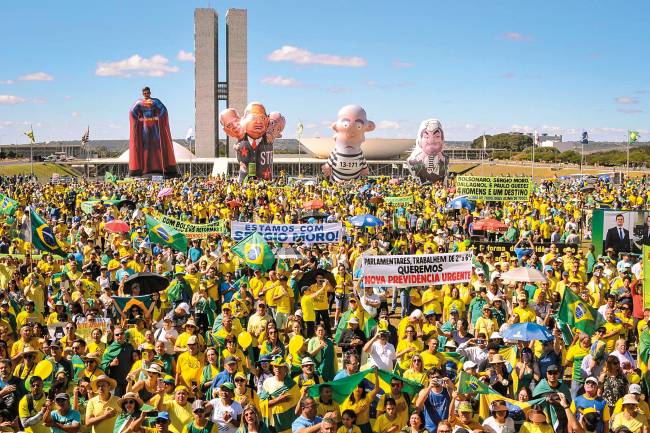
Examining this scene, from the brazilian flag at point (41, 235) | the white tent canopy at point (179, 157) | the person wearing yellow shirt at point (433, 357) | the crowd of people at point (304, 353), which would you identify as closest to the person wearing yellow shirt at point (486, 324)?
the crowd of people at point (304, 353)

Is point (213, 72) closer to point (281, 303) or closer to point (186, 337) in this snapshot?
point (281, 303)

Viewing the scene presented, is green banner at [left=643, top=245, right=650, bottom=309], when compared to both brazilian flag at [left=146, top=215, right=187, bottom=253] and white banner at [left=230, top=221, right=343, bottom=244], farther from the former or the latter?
brazilian flag at [left=146, top=215, right=187, bottom=253]

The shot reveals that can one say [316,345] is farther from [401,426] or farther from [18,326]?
[18,326]

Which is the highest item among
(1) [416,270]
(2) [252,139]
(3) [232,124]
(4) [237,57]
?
(4) [237,57]

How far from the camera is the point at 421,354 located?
7488 mm

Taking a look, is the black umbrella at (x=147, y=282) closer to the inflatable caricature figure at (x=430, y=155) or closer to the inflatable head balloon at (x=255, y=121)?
the inflatable caricature figure at (x=430, y=155)

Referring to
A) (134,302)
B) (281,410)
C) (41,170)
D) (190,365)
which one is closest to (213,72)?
(41,170)

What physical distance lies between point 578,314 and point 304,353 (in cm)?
347

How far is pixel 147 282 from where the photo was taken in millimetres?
10734

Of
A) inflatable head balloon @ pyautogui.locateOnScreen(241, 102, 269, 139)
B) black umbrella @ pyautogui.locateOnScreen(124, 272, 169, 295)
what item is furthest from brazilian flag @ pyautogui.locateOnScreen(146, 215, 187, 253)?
inflatable head balloon @ pyautogui.locateOnScreen(241, 102, 269, 139)

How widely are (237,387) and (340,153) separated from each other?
35.1m

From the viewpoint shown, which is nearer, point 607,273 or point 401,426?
point 401,426

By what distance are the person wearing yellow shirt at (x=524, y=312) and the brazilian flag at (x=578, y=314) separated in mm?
402

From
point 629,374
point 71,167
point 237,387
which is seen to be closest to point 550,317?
point 629,374
